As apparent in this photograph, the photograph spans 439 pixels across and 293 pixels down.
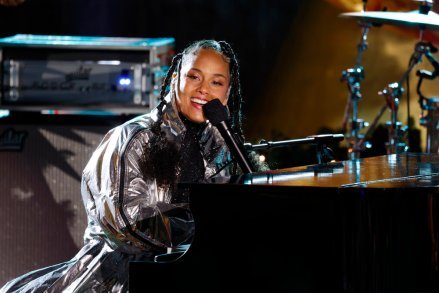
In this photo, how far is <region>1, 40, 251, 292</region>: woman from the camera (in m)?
2.38

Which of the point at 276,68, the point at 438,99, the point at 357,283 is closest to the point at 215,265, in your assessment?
the point at 357,283

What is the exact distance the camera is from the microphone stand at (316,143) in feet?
8.13

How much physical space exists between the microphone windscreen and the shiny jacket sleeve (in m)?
0.30

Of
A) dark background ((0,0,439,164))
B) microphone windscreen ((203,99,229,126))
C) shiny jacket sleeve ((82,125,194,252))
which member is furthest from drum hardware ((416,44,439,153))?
microphone windscreen ((203,99,229,126))

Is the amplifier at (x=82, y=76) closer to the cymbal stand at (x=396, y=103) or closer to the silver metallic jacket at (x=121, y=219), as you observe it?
the cymbal stand at (x=396, y=103)

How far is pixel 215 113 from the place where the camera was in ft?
7.52

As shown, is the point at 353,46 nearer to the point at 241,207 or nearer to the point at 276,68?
the point at 276,68

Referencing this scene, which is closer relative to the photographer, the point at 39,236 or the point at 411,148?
the point at 39,236

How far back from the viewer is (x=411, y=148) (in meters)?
5.29

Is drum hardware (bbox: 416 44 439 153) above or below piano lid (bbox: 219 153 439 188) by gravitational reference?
above

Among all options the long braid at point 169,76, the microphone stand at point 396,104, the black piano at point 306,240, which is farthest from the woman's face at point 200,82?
the microphone stand at point 396,104

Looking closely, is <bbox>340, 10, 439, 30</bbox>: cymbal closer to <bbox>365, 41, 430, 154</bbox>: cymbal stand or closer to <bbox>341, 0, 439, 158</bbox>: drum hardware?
<bbox>341, 0, 439, 158</bbox>: drum hardware

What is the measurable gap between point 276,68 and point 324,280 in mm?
3487

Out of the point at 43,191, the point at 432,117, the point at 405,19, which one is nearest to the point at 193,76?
the point at 43,191
